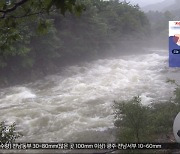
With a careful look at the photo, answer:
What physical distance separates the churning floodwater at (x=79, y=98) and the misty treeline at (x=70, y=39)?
1.74 meters

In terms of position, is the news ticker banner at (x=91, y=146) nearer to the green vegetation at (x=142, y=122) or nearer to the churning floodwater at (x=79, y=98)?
the green vegetation at (x=142, y=122)

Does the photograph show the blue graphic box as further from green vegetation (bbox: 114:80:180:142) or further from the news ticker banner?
green vegetation (bbox: 114:80:180:142)

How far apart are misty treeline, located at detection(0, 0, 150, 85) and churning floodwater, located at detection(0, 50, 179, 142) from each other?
1735 millimetres

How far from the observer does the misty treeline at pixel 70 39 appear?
22.3 m

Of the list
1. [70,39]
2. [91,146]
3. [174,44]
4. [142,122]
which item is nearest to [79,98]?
[91,146]

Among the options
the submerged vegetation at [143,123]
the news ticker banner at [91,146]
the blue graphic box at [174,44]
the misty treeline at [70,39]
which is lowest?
the news ticker banner at [91,146]

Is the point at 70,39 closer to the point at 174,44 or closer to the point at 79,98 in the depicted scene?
the point at 79,98

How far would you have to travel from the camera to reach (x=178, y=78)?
72.8 feet

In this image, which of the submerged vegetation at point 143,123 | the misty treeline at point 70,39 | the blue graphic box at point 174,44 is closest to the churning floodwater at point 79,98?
the submerged vegetation at point 143,123

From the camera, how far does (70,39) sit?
2872 cm

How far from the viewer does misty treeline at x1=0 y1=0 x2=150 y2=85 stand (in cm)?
2230

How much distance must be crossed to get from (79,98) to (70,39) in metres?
12.9

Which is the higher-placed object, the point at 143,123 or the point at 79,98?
the point at 79,98

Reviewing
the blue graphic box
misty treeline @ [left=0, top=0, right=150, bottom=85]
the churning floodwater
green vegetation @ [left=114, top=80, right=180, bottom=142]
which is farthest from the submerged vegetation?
misty treeline @ [left=0, top=0, right=150, bottom=85]
